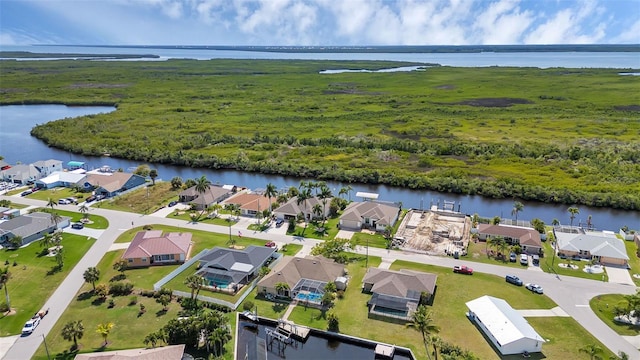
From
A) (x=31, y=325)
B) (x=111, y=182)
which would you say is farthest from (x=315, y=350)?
(x=111, y=182)

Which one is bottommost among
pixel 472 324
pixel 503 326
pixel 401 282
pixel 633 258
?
pixel 472 324

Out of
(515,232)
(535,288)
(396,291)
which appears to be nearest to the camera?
(396,291)

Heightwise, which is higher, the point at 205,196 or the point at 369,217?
the point at 205,196

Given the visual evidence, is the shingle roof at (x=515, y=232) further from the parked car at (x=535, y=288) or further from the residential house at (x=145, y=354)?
the residential house at (x=145, y=354)

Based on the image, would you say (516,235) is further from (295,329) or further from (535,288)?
(295,329)

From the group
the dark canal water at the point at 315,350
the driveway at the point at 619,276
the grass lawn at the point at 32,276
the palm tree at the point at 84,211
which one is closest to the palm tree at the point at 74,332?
the grass lawn at the point at 32,276

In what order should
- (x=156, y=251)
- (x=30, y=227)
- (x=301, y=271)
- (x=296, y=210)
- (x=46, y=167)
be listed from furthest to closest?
(x=46, y=167) < (x=296, y=210) < (x=30, y=227) < (x=156, y=251) < (x=301, y=271)
